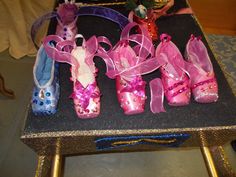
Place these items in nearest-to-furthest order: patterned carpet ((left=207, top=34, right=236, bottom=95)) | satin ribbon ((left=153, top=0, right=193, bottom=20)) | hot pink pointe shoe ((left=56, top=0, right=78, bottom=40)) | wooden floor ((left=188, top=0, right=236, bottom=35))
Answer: hot pink pointe shoe ((left=56, top=0, right=78, bottom=40))
satin ribbon ((left=153, top=0, right=193, bottom=20))
patterned carpet ((left=207, top=34, right=236, bottom=95))
wooden floor ((left=188, top=0, right=236, bottom=35))

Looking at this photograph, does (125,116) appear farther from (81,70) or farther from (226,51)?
(226,51)

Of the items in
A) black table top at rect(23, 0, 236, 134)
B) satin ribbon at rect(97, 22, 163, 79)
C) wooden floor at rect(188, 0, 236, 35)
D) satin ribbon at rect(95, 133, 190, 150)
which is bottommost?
satin ribbon at rect(95, 133, 190, 150)

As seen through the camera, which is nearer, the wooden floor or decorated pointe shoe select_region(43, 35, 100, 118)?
decorated pointe shoe select_region(43, 35, 100, 118)

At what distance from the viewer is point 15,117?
1072 millimetres

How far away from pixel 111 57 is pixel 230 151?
0.65m

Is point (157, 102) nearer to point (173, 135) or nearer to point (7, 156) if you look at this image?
point (173, 135)

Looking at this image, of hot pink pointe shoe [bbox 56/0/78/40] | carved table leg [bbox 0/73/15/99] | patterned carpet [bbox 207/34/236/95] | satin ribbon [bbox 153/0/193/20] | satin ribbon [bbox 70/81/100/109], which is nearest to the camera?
satin ribbon [bbox 70/81/100/109]

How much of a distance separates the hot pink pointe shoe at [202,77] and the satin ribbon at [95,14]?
10.4 inches

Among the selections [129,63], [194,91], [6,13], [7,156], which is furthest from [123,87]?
[6,13]

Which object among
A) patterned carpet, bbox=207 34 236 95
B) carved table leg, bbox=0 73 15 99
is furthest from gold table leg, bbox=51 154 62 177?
patterned carpet, bbox=207 34 236 95

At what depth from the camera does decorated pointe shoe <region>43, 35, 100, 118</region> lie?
0.60m

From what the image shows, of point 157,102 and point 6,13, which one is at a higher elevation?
point 6,13

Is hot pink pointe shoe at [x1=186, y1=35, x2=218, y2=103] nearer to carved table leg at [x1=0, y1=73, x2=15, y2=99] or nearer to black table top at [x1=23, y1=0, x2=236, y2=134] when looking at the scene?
black table top at [x1=23, y1=0, x2=236, y2=134]

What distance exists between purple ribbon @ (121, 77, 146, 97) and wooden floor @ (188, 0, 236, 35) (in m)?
1.11
